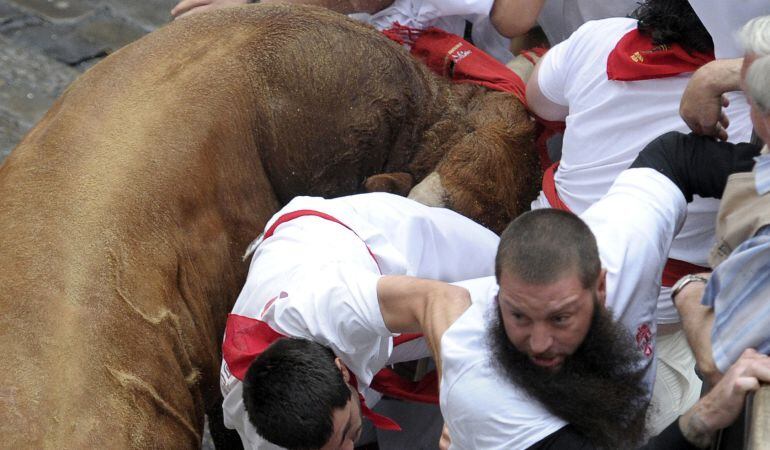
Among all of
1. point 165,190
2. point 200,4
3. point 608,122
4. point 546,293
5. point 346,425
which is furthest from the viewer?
point 200,4

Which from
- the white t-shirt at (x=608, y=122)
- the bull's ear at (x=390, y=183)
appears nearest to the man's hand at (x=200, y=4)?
the bull's ear at (x=390, y=183)

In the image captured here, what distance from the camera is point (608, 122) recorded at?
2.75 metres

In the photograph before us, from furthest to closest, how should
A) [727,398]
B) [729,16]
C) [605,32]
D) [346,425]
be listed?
[605,32], [729,16], [346,425], [727,398]

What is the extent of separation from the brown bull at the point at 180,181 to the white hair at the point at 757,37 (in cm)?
110

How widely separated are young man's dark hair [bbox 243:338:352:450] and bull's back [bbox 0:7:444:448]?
381mm

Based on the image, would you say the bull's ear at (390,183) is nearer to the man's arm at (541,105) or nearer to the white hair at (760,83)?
the man's arm at (541,105)

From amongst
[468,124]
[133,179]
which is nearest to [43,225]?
[133,179]

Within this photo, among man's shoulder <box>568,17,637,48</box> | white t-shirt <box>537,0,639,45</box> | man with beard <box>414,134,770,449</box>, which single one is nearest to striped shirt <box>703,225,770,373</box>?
man with beard <box>414,134,770,449</box>

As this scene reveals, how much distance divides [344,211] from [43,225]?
2.23ft

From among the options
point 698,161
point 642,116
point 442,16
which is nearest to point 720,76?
point 698,161

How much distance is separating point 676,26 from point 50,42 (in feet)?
9.89

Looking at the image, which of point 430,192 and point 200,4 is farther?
point 200,4

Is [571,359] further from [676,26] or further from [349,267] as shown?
[676,26]

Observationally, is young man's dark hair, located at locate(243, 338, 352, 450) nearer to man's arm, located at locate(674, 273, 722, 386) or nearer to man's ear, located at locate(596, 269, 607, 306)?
man's ear, located at locate(596, 269, 607, 306)
